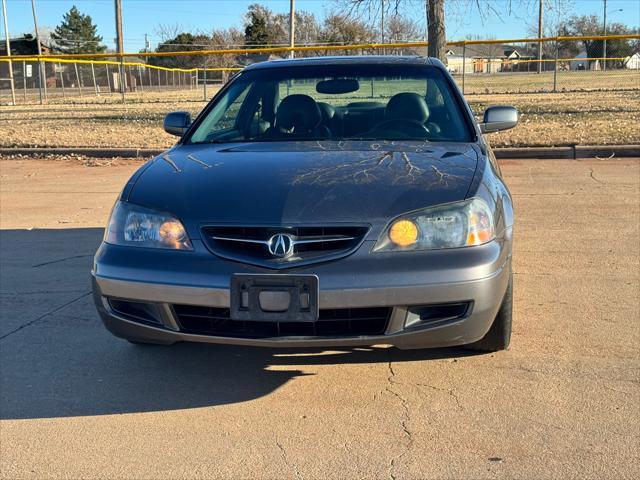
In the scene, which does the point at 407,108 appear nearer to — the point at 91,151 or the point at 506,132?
the point at 506,132

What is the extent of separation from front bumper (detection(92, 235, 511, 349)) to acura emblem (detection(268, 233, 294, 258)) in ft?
0.30

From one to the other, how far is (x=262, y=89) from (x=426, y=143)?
1.41 meters

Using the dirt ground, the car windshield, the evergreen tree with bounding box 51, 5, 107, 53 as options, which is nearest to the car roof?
the car windshield

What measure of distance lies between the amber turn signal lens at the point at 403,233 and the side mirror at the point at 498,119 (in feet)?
6.42

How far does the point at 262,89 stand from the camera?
489cm

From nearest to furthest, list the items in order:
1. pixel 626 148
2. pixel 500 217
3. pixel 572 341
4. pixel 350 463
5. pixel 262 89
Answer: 1. pixel 350 463
2. pixel 500 217
3. pixel 572 341
4. pixel 262 89
5. pixel 626 148

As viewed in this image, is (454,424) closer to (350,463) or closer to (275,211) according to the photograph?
(350,463)

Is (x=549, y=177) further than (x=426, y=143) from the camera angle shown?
Yes

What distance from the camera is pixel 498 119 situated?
4.71m

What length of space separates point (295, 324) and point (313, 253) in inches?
12.3

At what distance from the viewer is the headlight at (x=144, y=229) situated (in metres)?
3.12

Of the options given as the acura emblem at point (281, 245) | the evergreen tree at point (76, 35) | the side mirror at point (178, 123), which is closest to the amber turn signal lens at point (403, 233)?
the acura emblem at point (281, 245)

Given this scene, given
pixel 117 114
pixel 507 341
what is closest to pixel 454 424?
pixel 507 341

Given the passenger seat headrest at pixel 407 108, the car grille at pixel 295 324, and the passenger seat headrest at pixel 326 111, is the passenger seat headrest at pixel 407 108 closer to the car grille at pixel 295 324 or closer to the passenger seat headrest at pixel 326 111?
the passenger seat headrest at pixel 326 111
